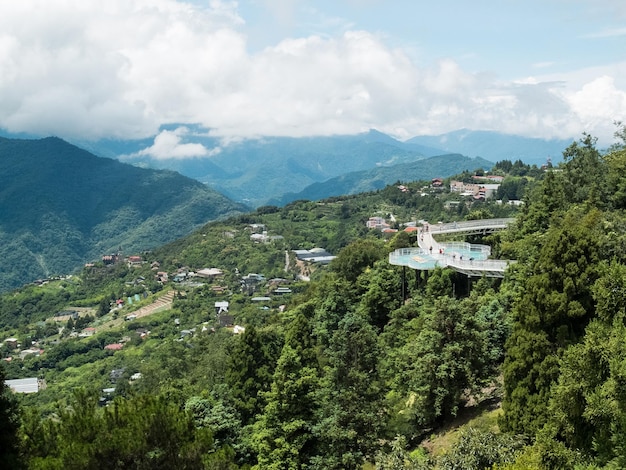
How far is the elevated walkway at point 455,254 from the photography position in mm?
25953

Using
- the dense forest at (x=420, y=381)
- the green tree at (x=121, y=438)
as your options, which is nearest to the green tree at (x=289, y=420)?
the dense forest at (x=420, y=381)

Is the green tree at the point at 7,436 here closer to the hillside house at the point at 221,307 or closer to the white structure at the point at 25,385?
the white structure at the point at 25,385

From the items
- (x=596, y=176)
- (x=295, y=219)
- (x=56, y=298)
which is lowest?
(x=56, y=298)

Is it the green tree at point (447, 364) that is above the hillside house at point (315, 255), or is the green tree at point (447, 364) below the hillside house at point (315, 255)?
above

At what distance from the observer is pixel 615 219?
21.1 metres

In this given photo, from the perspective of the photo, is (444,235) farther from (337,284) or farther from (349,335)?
(349,335)

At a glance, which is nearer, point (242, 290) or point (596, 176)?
point (596, 176)

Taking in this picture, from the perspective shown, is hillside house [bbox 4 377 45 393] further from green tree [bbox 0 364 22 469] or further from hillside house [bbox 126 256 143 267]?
green tree [bbox 0 364 22 469]

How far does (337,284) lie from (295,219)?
279 ft

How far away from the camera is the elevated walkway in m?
26.0

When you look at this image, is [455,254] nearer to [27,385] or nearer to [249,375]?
[249,375]

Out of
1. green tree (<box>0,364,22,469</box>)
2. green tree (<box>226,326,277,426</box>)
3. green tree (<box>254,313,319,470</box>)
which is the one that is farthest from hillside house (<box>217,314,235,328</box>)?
green tree (<box>0,364,22,469</box>)

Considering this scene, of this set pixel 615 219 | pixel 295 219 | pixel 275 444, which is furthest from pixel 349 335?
pixel 295 219

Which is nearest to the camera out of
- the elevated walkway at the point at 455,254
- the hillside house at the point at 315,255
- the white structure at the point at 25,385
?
the elevated walkway at the point at 455,254
